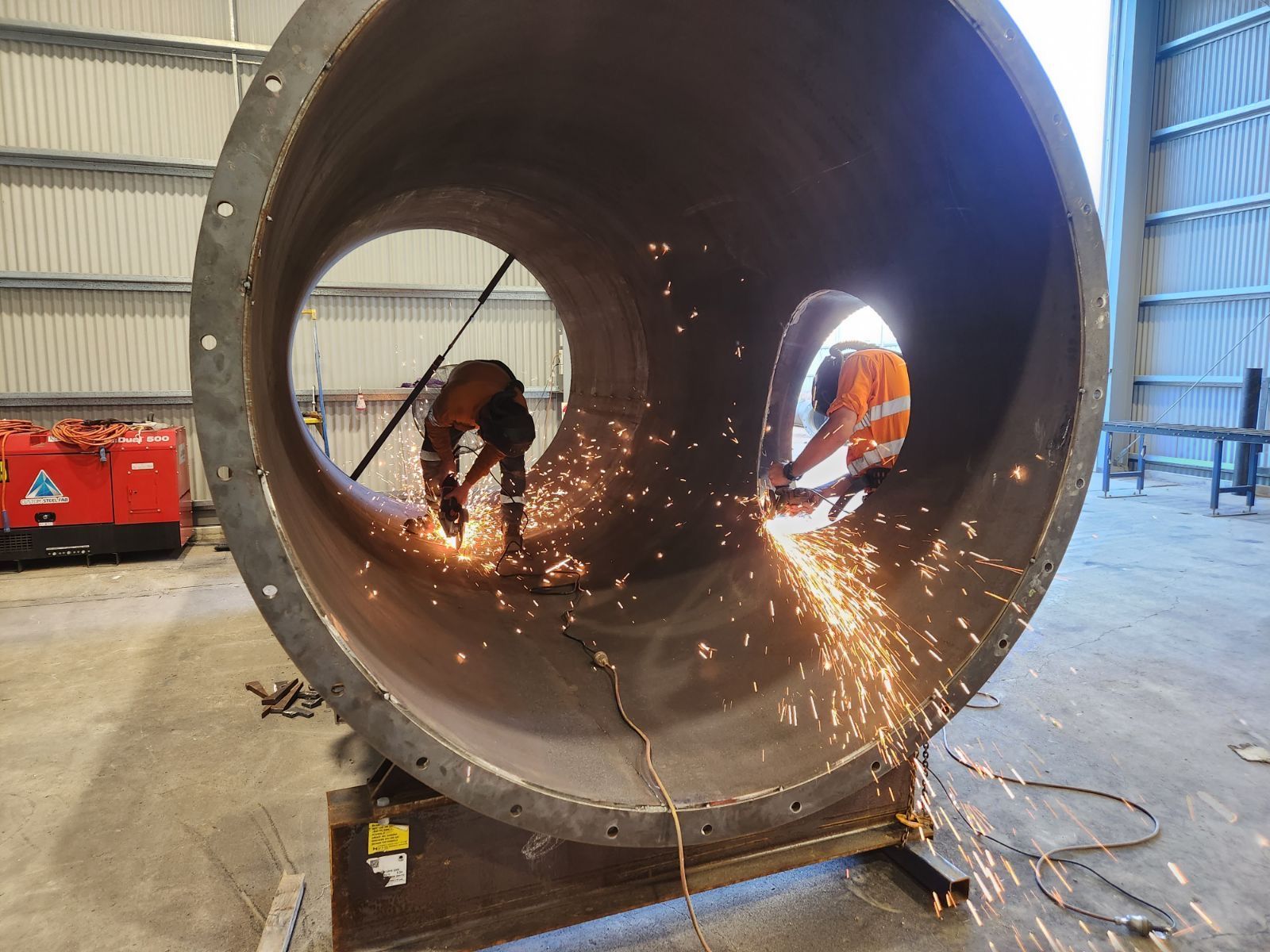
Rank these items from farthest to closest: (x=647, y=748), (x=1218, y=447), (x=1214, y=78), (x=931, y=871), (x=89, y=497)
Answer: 1. (x=1214, y=78)
2. (x=1218, y=447)
3. (x=89, y=497)
4. (x=931, y=871)
5. (x=647, y=748)

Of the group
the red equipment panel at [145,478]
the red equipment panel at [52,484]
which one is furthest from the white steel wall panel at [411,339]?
the red equipment panel at [52,484]

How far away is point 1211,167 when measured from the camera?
378 inches

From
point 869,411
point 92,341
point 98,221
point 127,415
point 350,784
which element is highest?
point 98,221

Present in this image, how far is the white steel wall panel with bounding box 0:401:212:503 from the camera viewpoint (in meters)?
6.81

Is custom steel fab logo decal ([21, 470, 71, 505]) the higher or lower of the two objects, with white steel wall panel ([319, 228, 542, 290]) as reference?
lower

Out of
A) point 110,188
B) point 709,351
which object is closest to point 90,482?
point 110,188

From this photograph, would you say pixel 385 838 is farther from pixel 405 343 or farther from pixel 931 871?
pixel 405 343

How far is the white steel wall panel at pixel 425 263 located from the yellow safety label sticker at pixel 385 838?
21.6 feet

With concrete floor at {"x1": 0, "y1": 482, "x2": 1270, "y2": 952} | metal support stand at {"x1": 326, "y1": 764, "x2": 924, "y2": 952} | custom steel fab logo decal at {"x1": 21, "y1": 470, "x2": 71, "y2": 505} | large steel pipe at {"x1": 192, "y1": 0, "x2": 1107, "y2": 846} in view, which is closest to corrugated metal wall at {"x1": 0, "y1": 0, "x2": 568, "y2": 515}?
custom steel fab logo decal at {"x1": 21, "y1": 470, "x2": 71, "y2": 505}

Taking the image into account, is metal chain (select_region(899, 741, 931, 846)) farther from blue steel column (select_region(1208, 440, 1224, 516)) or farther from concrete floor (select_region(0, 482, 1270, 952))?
blue steel column (select_region(1208, 440, 1224, 516))

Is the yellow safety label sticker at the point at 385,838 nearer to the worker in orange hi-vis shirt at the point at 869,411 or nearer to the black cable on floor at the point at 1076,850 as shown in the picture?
the black cable on floor at the point at 1076,850

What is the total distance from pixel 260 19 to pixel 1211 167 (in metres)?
10.5

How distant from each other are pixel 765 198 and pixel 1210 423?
376 inches

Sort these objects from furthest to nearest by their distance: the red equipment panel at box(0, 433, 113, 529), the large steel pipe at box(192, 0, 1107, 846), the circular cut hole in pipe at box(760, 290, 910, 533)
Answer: the red equipment panel at box(0, 433, 113, 529), the circular cut hole in pipe at box(760, 290, 910, 533), the large steel pipe at box(192, 0, 1107, 846)
